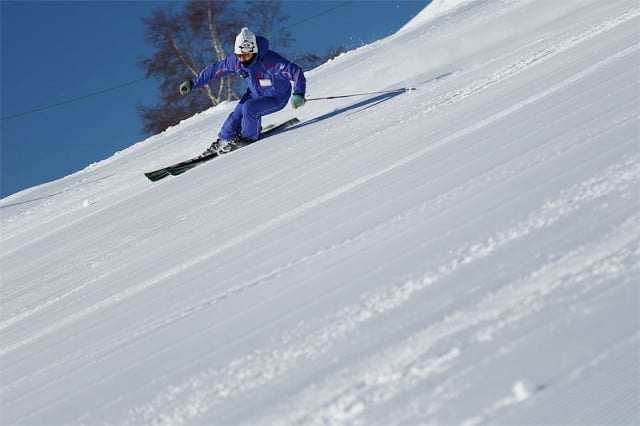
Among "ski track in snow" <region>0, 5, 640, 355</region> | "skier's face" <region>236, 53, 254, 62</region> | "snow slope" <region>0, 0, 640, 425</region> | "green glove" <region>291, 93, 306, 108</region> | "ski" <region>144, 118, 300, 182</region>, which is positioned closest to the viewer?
"snow slope" <region>0, 0, 640, 425</region>

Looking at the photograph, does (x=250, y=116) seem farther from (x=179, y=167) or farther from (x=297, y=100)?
(x=179, y=167)

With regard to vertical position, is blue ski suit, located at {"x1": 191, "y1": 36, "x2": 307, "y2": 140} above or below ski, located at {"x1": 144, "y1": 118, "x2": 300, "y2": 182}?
above

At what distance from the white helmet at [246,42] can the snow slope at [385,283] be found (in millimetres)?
1702

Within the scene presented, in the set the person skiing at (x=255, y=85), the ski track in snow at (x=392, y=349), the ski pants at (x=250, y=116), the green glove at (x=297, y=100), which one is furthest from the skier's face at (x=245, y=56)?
the ski track in snow at (x=392, y=349)

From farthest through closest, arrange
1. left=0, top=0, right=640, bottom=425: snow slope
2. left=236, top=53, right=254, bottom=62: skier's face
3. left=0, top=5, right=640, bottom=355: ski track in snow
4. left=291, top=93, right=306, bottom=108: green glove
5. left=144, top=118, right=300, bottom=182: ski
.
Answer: left=144, top=118, right=300, bottom=182: ski < left=236, top=53, right=254, bottom=62: skier's face < left=291, top=93, right=306, bottom=108: green glove < left=0, top=5, right=640, bottom=355: ski track in snow < left=0, top=0, right=640, bottom=425: snow slope

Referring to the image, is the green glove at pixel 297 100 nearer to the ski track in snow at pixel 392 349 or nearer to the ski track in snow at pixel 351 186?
the ski track in snow at pixel 351 186

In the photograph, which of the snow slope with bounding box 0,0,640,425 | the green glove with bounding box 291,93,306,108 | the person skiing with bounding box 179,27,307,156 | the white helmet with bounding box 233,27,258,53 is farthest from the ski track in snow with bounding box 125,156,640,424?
the white helmet with bounding box 233,27,258,53

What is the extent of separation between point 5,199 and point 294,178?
22.7 ft

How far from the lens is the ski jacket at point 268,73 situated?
730 centimetres

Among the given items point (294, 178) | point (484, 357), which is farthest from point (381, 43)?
point (484, 357)

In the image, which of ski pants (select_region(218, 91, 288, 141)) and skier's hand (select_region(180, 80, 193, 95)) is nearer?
ski pants (select_region(218, 91, 288, 141))

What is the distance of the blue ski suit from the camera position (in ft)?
23.9

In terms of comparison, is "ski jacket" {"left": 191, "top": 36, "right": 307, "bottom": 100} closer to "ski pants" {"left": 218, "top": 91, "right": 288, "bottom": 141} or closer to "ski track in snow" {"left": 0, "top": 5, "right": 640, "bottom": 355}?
"ski pants" {"left": 218, "top": 91, "right": 288, "bottom": 141}

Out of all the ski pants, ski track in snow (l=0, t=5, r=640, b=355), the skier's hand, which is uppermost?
the skier's hand
